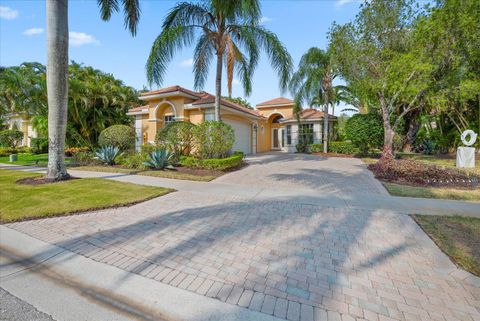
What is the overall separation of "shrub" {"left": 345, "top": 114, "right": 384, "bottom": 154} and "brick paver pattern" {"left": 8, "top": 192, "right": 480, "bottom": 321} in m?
14.0

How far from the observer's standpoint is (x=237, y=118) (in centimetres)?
1906

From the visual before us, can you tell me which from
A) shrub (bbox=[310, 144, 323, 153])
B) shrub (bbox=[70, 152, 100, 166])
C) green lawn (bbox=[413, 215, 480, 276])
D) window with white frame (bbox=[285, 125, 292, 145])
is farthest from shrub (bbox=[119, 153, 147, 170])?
window with white frame (bbox=[285, 125, 292, 145])

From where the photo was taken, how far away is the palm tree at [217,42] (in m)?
11.2

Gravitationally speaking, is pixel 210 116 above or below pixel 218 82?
below

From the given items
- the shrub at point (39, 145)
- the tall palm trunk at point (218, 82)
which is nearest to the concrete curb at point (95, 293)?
the tall palm trunk at point (218, 82)

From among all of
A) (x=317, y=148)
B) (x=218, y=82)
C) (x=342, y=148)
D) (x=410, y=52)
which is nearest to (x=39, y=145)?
(x=218, y=82)

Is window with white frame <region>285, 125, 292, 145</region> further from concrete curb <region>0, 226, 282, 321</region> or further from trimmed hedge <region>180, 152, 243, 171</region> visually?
concrete curb <region>0, 226, 282, 321</region>

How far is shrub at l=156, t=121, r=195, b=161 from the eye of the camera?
13.1 meters

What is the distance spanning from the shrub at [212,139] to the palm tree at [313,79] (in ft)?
33.9

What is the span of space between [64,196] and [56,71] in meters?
4.49

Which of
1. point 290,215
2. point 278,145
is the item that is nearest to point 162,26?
point 290,215

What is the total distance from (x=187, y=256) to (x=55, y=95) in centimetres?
804

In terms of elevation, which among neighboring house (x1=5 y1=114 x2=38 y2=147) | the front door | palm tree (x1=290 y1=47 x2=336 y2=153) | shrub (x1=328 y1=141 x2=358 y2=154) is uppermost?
palm tree (x1=290 y1=47 x2=336 y2=153)

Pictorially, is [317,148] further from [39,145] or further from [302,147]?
[39,145]
